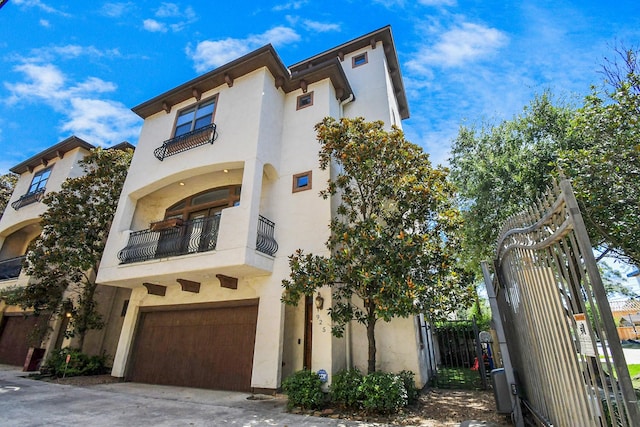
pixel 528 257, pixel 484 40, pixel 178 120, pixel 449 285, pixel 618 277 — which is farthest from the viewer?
pixel 618 277

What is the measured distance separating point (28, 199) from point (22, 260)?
5.21 meters

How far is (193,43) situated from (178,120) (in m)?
3.30

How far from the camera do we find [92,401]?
279 inches

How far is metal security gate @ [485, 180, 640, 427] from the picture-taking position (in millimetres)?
1925

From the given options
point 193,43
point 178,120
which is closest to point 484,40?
point 193,43

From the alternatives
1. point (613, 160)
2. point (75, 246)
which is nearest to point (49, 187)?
point (75, 246)

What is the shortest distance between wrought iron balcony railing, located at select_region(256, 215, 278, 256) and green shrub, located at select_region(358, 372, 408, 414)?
4326mm

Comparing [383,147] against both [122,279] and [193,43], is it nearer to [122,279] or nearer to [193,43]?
[193,43]

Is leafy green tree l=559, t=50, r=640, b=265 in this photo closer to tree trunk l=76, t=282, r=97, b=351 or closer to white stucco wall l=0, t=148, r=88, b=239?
tree trunk l=76, t=282, r=97, b=351

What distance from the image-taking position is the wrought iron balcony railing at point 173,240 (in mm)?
8914

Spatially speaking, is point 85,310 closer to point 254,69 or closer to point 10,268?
point 10,268

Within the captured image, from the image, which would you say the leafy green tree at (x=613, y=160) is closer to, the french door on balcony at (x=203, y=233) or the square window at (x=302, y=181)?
the square window at (x=302, y=181)

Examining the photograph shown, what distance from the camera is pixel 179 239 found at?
31.1 feet

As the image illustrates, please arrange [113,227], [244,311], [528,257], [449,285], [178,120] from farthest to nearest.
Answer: [178,120] < [113,227] < [244,311] < [449,285] < [528,257]
